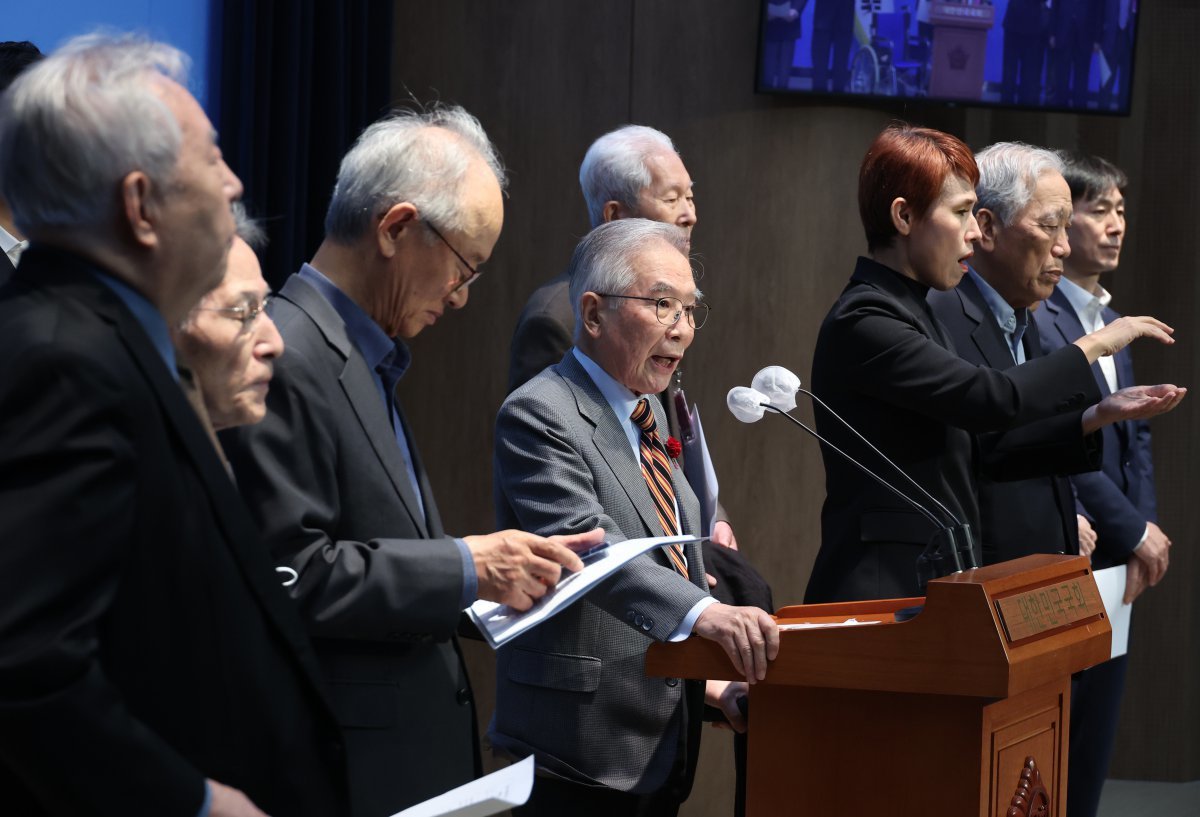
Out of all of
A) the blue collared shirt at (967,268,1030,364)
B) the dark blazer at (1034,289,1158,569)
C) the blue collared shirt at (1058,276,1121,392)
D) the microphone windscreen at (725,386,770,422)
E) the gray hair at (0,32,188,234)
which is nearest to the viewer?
the gray hair at (0,32,188,234)

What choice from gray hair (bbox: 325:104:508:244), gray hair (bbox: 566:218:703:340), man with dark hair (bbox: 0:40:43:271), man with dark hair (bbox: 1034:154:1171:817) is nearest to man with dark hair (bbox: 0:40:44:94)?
man with dark hair (bbox: 0:40:43:271)

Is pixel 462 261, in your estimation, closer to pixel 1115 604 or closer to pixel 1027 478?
pixel 1027 478

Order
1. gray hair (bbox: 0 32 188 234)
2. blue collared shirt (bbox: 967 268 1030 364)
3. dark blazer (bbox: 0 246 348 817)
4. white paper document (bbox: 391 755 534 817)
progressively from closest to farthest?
dark blazer (bbox: 0 246 348 817)
gray hair (bbox: 0 32 188 234)
white paper document (bbox: 391 755 534 817)
blue collared shirt (bbox: 967 268 1030 364)

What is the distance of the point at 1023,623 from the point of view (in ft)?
A: 6.70

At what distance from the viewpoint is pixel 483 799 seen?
1327mm

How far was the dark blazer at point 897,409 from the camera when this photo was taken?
2678 millimetres

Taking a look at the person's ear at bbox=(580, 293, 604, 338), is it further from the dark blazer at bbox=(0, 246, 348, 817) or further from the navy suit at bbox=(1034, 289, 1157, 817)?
the navy suit at bbox=(1034, 289, 1157, 817)

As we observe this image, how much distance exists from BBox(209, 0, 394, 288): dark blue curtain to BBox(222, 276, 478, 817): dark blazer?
1884 millimetres

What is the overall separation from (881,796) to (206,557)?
3.95ft

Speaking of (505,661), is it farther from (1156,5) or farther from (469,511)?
(1156,5)

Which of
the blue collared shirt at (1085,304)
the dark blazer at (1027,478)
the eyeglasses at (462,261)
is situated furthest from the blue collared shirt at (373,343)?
the blue collared shirt at (1085,304)

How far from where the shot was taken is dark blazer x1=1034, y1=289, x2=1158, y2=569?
3.66 metres

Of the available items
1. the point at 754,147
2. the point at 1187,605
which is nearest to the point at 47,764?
the point at 754,147

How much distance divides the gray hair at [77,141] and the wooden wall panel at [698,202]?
3.32 m
